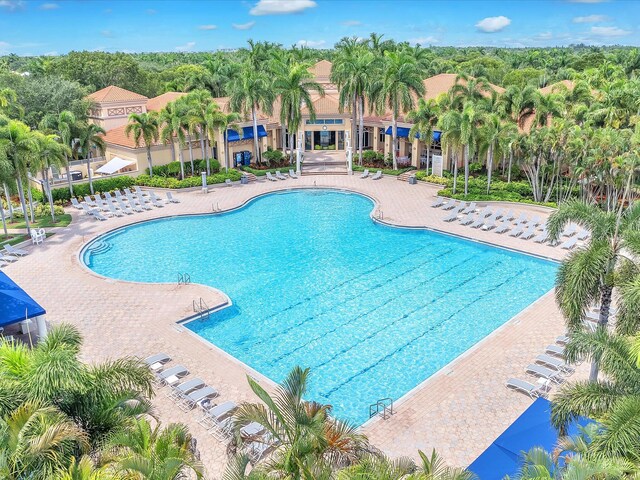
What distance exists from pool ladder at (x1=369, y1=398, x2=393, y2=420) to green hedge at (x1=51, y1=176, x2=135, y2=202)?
2801cm

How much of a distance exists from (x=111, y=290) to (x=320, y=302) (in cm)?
887

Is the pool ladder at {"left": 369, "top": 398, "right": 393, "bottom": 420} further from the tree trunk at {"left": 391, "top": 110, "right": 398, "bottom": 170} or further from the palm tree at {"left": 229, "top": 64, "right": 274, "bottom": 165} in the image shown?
the palm tree at {"left": 229, "top": 64, "right": 274, "bottom": 165}

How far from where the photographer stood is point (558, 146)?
29.6m

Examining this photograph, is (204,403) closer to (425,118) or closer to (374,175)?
(425,118)

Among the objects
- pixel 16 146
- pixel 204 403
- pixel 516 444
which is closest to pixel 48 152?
pixel 16 146

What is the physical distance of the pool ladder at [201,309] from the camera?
19.9m

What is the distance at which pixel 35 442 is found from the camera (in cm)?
741

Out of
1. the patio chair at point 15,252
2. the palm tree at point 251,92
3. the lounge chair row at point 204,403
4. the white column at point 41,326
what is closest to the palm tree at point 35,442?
the lounge chair row at point 204,403

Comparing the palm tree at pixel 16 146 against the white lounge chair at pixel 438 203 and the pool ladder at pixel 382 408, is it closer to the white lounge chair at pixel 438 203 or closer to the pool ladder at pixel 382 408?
the pool ladder at pixel 382 408

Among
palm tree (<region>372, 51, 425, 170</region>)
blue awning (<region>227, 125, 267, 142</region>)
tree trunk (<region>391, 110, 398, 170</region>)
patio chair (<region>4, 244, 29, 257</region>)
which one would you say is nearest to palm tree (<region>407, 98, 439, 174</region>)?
palm tree (<region>372, 51, 425, 170</region>)

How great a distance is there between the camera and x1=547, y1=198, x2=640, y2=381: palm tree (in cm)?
1186

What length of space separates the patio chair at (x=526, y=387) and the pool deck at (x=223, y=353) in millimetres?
236

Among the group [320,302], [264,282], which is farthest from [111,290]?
[320,302]

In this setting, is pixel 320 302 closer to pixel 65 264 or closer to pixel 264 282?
pixel 264 282
